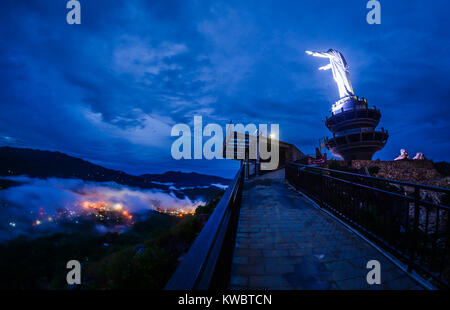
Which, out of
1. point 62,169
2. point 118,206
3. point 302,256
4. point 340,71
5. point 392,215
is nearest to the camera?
point 302,256

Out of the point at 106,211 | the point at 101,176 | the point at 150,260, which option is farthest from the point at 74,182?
the point at 150,260

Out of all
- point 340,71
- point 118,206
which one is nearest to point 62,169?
point 118,206

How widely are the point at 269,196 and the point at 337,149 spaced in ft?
83.9

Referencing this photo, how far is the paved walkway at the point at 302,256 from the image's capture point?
2246 mm

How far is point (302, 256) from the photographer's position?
2.82 meters

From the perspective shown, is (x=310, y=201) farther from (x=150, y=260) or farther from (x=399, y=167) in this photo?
(x=399, y=167)

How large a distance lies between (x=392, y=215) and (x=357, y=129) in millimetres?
26253

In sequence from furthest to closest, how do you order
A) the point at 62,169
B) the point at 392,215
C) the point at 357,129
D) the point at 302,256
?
1. the point at 62,169
2. the point at 357,129
3. the point at 392,215
4. the point at 302,256

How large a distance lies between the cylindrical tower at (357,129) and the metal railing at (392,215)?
22.7 metres

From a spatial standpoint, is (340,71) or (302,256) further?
(340,71)

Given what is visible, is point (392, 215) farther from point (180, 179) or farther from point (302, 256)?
point (180, 179)

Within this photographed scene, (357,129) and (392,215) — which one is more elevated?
(357,129)

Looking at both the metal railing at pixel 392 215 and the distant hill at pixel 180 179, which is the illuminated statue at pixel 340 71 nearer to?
the metal railing at pixel 392 215

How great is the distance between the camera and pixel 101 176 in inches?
5094
